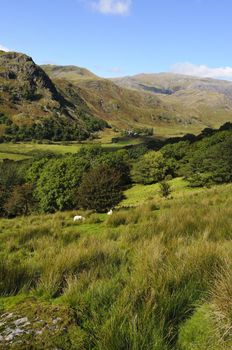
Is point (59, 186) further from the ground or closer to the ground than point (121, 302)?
closer to the ground

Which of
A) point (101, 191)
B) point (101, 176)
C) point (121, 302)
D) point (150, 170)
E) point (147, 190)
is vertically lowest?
point (147, 190)

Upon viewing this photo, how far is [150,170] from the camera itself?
276 ft

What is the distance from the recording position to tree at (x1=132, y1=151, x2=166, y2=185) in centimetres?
8362

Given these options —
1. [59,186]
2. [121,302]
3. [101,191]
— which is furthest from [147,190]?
[121,302]

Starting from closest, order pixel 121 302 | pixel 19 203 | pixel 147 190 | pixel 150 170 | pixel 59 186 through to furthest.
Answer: pixel 121 302, pixel 19 203, pixel 147 190, pixel 59 186, pixel 150 170

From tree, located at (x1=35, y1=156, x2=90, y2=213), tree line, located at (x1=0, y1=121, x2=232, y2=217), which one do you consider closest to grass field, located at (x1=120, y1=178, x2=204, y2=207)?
tree line, located at (x1=0, y1=121, x2=232, y2=217)

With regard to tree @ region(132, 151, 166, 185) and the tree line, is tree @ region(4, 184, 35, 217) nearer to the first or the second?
the tree line

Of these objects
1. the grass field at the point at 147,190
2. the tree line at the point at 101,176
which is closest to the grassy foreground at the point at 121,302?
the tree line at the point at 101,176

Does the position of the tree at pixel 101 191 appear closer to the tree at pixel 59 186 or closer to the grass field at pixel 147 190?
the grass field at pixel 147 190

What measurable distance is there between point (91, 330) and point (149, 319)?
0.60 metres

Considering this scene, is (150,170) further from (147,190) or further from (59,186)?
(59,186)

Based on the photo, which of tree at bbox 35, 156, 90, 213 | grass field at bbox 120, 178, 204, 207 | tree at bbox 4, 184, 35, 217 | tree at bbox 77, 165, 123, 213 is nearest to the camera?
tree at bbox 77, 165, 123, 213

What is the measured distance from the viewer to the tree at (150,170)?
83.6 meters

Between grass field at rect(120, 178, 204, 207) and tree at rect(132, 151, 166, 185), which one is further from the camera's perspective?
tree at rect(132, 151, 166, 185)
